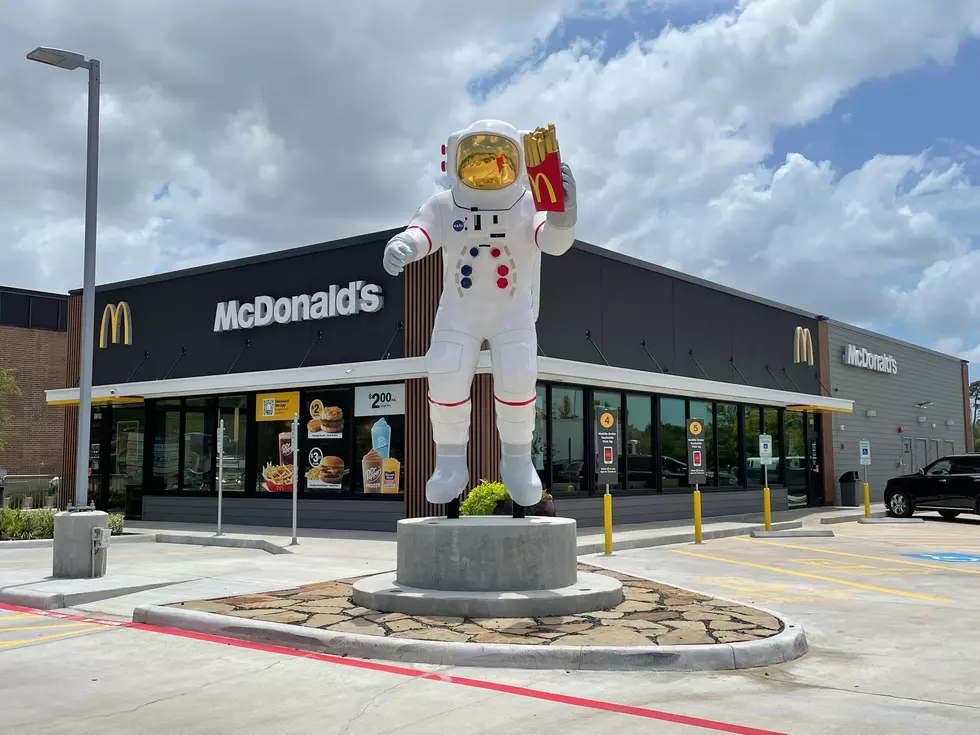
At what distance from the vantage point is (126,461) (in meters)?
23.2

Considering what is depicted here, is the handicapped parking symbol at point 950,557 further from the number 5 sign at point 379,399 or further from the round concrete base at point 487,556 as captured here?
the number 5 sign at point 379,399

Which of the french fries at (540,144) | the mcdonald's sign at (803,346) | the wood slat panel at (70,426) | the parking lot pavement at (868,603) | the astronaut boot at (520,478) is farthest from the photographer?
the mcdonald's sign at (803,346)

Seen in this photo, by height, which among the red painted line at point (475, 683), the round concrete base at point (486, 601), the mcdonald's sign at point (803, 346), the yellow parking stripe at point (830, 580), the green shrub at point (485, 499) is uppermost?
the mcdonald's sign at point (803, 346)

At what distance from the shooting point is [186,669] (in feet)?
21.9

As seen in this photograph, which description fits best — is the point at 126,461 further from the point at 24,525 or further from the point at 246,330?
the point at 24,525

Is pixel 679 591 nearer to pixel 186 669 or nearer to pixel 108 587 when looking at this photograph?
pixel 186 669

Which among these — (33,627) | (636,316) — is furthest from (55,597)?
(636,316)

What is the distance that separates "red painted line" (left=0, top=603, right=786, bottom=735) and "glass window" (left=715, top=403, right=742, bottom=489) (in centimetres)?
1749

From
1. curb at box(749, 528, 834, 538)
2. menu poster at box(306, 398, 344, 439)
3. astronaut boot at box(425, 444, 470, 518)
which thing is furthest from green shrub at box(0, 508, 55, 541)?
curb at box(749, 528, 834, 538)

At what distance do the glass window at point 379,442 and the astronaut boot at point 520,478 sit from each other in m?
8.48

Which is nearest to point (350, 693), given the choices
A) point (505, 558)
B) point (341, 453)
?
point (505, 558)

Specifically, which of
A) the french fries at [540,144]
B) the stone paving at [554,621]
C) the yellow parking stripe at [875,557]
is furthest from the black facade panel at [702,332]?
the french fries at [540,144]

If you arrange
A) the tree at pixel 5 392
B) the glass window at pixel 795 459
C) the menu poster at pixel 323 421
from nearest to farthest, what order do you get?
1. the menu poster at pixel 323 421
2. the glass window at pixel 795 459
3. the tree at pixel 5 392

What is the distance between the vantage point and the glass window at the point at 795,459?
88.8 ft
